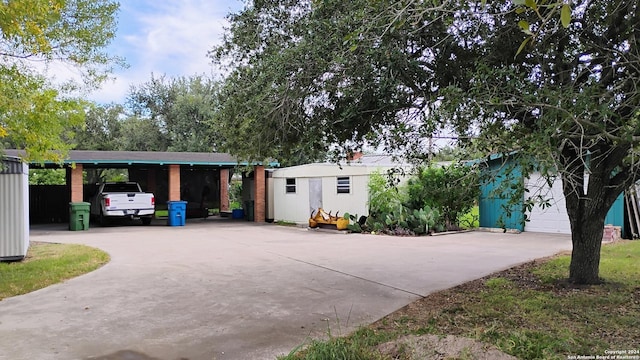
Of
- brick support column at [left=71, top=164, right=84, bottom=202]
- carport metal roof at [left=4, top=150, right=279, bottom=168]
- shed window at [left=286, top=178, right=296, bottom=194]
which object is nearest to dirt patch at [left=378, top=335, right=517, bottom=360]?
carport metal roof at [left=4, top=150, right=279, bottom=168]

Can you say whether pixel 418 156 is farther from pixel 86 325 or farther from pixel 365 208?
pixel 365 208

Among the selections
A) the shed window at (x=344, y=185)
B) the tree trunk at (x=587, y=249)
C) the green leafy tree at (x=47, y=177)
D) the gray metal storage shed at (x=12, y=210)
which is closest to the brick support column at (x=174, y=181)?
the shed window at (x=344, y=185)

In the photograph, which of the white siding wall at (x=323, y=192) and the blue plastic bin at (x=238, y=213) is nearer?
the white siding wall at (x=323, y=192)

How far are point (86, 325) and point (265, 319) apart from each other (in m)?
2.07

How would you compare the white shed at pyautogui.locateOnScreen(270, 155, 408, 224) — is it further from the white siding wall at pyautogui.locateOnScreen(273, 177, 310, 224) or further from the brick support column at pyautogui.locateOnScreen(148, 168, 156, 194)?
the brick support column at pyautogui.locateOnScreen(148, 168, 156, 194)

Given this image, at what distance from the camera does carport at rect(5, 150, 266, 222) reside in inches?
754

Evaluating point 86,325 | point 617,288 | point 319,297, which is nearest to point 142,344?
point 86,325

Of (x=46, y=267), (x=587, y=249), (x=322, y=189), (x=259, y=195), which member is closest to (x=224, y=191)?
(x=259, y=195)

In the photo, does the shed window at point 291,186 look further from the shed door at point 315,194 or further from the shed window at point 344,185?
the shed window at point 344,185

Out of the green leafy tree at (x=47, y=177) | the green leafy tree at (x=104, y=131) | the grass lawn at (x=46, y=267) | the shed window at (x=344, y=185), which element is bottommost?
the grass lawn at (x=46, y=267)

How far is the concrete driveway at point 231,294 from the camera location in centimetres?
476

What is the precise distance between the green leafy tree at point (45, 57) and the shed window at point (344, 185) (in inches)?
400

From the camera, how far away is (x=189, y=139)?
1319 inches

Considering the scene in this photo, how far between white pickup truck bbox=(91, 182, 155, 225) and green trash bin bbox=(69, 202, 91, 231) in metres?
0.77
